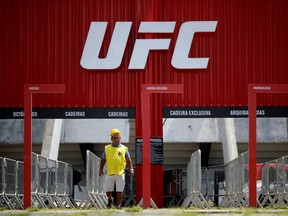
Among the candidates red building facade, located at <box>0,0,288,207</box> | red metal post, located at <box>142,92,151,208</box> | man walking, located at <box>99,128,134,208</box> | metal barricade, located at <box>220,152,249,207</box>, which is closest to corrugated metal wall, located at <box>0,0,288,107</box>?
red building facade, located at <box>0,0,288,207</box>

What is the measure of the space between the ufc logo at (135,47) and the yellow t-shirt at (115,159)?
411 centimetres

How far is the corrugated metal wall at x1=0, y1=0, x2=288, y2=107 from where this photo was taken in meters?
21.2

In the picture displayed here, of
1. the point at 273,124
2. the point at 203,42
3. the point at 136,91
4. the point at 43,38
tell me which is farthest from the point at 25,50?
the point at 273,124

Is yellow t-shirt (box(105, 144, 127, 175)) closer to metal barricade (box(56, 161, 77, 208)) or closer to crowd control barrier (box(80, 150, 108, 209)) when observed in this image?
crowd control barrier (box(80, 150, 108, 209))

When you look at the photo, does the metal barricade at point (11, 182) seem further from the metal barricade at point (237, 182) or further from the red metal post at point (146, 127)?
the metal barricade at point (237, 182)

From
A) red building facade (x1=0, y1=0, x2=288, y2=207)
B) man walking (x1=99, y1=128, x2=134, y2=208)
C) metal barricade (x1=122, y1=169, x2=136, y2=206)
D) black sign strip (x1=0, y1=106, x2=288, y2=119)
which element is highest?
red building facade (x1=0, y1=0, x2=288, y2=207)

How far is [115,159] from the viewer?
57.1ft

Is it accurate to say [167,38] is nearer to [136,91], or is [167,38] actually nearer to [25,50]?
[136,91]

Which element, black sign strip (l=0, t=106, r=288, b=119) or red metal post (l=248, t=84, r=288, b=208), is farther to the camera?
black sign strip (l=0, t=106, r=288, b=119)

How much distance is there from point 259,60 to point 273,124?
48.8 ft

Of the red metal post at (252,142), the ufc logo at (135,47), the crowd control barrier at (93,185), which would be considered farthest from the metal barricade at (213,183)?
the red metal post at (252,142)

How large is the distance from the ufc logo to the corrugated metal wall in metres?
0.16

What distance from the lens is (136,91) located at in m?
21.1

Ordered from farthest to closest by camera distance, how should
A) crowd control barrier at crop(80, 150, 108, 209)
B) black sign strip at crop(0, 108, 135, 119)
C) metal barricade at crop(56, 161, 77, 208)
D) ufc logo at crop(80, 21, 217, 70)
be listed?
1. metal barricade at crop(56, 161, 77, 208)
2. ufc logo at crop(80, 21, 217, 70)
3. black sign strip at crop(0, 108, 135, 119)
4. crowd control barrier at crop(80, 150, 108, 209)
